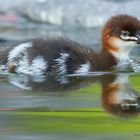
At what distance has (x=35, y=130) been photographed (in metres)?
4.46

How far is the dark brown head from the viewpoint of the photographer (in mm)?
6723

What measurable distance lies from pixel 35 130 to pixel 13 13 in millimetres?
6377

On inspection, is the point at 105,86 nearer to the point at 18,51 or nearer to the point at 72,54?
the point at 72,54

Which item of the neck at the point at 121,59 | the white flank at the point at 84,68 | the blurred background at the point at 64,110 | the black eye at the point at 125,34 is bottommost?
the blurred background at the point at 64,110

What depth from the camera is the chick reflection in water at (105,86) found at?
16.7 ft

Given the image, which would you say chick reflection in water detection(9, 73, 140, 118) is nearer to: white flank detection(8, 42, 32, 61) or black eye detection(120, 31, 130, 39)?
white flank detection(8, 42, 32, 61)

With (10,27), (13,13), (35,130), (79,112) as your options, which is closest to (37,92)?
(79,112)

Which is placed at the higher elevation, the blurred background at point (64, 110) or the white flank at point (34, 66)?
the white flank at point (34, 66)

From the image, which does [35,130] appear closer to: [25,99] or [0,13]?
[25,99]

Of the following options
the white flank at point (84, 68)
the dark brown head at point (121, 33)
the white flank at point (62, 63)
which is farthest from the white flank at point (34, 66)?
the dark brown head at point (121, 33)

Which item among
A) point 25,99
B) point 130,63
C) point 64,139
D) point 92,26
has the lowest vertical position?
point 64,139

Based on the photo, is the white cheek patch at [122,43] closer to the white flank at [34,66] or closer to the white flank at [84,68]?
the white flank at [84,68]

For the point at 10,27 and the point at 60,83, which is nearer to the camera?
the point at 60,83

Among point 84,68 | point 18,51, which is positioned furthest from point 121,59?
point 18,51
